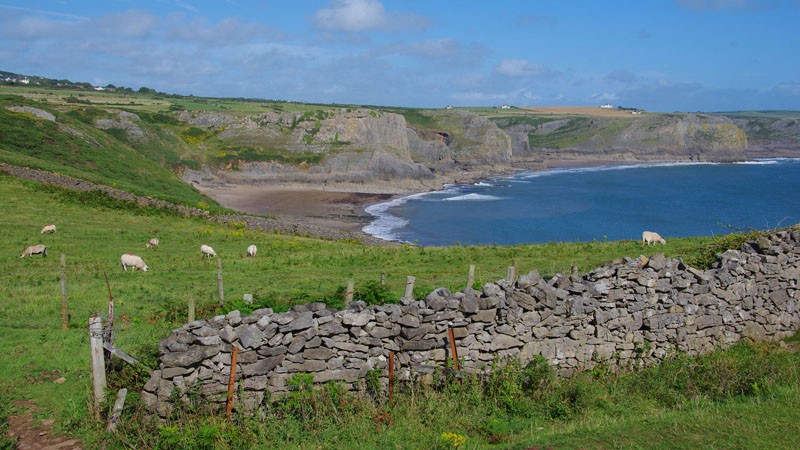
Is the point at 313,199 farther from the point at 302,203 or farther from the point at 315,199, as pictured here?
the point at 302,203

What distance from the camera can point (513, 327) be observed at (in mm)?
12797

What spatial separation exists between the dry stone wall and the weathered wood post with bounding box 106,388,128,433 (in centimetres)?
38

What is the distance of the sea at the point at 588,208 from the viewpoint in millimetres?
70250

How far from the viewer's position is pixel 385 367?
11.9 m

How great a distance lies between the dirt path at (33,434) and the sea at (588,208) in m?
39.2

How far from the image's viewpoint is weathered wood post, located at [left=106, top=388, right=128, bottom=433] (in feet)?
33.9

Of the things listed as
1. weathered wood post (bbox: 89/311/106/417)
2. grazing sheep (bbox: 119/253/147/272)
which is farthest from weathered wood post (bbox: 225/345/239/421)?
grazing sheep (bbox: 119/253/147/272)

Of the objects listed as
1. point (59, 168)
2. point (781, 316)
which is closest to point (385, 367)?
point (781, 316)

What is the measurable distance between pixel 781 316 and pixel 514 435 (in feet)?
32.6

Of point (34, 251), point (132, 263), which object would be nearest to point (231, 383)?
point (132, 263)

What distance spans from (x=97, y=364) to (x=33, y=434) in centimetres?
155

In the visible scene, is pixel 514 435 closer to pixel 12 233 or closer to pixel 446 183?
pixel 12 233

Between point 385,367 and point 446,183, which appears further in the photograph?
point 446,183

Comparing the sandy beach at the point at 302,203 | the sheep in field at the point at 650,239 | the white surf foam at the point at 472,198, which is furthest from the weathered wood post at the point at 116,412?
the white surf foam at the point at 472,198
